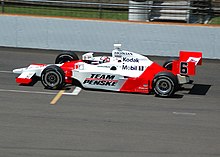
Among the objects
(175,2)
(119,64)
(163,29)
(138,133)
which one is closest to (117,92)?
(119,64)

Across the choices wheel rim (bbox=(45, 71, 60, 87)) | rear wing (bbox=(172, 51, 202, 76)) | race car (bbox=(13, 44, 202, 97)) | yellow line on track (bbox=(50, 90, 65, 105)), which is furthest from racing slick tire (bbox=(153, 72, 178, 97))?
wheel rim (bbox=(45, 71, 60, 87))

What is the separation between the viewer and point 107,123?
13.1 meters

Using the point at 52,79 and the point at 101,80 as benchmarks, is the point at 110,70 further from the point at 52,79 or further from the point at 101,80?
the point at 52,79

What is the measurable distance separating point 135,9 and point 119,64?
8238 millimetres

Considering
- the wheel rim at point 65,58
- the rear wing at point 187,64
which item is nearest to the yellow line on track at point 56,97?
the wheel rim at point 65,58

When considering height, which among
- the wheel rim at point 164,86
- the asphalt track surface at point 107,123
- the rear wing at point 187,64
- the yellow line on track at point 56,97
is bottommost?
the asphalt track surface at point 107,123

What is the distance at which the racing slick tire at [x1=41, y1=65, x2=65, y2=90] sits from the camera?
15547 millimetres

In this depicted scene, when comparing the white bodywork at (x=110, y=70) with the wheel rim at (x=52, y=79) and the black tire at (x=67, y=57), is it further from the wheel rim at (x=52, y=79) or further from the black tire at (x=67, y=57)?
the black tire at (x=67, y=57)

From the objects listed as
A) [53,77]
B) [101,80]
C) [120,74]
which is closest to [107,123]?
[120,74]

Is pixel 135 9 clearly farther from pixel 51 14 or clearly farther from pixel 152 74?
pixel 152 74

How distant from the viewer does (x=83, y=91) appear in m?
15.8

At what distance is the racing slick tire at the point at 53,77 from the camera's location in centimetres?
1555

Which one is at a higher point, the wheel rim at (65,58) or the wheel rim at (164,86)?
the wheel rim at (65,58)

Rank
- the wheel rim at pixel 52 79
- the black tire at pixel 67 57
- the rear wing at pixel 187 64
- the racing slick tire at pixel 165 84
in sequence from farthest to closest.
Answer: the black tire at pixel 67 57 < the wheel rim at pixel 52 79 < the rear wing at pixel 187 64 < the racing slick tire at pixel 165 84
